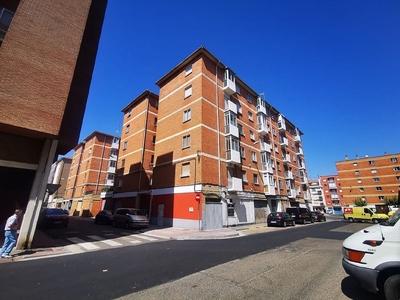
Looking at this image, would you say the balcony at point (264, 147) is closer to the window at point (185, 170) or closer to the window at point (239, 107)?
the window at point (239, 107)

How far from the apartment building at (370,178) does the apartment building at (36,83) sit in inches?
2776

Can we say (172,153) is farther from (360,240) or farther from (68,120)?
(360,240)

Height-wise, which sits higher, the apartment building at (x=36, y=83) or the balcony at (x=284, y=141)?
the balcony at (x=284, y=141)

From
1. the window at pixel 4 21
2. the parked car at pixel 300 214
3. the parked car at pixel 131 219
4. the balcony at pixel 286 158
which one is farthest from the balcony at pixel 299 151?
the window at pixel 4 21

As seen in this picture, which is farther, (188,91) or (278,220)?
(188,91)

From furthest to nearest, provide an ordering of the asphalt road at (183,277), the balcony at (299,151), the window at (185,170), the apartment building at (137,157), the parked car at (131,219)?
the balcony at (299,151)
the apartment building at (137,157)
the window at (185,170)
the parked car at (131,219)
the asphalt road at (183,277)

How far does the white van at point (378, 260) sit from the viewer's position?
303 cm

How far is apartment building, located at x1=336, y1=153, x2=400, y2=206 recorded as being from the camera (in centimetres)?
5131

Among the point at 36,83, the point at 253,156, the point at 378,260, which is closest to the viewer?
the point at 378,260

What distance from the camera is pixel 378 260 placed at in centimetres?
318

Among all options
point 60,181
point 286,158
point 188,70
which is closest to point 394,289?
point 188,70

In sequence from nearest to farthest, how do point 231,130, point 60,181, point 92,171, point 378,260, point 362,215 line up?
point 378,260
point 231,130
point 362,215
point 92,171
point 60,181

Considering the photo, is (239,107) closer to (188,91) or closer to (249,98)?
(249,98)

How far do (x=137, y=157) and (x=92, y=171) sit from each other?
17.9m
